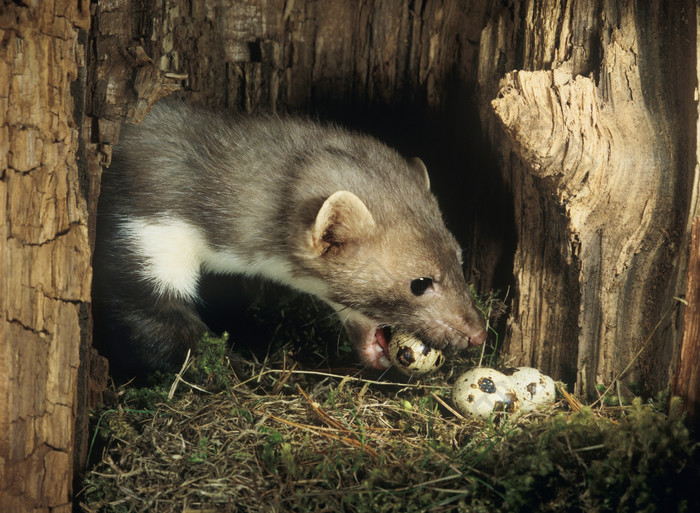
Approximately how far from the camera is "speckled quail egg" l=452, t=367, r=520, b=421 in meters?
4.00

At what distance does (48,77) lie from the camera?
120 inches

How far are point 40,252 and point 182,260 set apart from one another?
1430 millimetres

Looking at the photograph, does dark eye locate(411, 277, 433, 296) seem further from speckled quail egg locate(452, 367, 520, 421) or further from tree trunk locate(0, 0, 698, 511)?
tree trunk locate(0, 0, 698, 511)

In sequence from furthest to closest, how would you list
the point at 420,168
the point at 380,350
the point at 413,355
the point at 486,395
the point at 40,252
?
the point at 420,168
the point at 380,350
the point at 413,355
the point at 486,395
the point at 40,252

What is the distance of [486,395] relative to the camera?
158 inches

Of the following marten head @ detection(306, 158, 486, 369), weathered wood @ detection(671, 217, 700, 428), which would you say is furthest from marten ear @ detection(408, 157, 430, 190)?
weathered wood @ detection(671, 217, 700, 428)

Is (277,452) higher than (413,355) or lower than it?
lower

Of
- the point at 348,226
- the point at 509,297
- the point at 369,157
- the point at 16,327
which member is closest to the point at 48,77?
the point at 16,327

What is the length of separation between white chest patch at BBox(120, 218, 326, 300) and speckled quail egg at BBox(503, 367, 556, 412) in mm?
1357

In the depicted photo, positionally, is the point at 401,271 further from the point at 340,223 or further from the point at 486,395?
the point at 486,395

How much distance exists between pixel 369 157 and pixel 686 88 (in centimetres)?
194

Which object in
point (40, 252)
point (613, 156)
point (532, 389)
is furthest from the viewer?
point (532, 389)

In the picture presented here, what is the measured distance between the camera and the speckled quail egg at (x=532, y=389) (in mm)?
4078

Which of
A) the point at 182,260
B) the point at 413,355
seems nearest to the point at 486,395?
the point at 413,355
